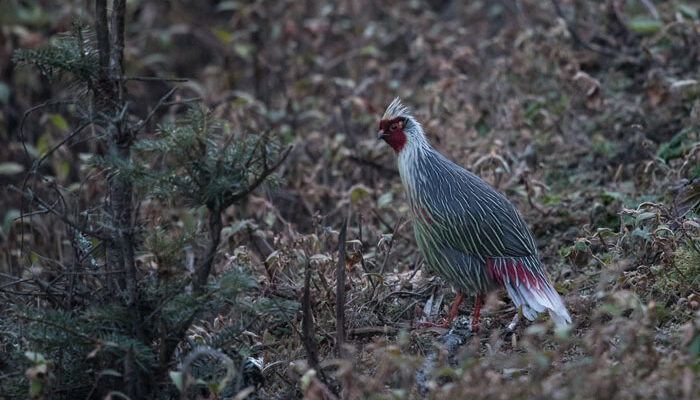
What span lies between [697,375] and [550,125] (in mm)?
3894

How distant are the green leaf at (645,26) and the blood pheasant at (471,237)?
3637 millimetres

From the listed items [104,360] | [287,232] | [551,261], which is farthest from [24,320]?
[551,261]

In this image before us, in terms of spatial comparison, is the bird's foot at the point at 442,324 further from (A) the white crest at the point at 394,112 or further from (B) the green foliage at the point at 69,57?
(B) the green foliage at the point at 69,57

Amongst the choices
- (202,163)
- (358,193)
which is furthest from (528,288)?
(358,193)

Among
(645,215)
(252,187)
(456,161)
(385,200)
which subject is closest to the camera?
(252,187)

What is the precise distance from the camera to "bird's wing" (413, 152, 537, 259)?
4.46 meters

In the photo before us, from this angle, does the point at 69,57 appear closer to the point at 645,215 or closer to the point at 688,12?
the point at 645,215

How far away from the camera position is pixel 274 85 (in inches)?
333

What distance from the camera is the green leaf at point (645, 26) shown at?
7.31 m

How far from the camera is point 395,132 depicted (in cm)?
493

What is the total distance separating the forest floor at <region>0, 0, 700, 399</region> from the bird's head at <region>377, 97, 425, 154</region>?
52 cm

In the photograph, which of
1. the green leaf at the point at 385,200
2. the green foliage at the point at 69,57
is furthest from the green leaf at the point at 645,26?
the green foliage at the point at 69,57

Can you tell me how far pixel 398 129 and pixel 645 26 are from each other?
3.68 m

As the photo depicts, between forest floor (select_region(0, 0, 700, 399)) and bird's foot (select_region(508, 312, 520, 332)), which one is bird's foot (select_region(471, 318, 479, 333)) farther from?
bird's foot (select_region(508, 312, 520, 332))
